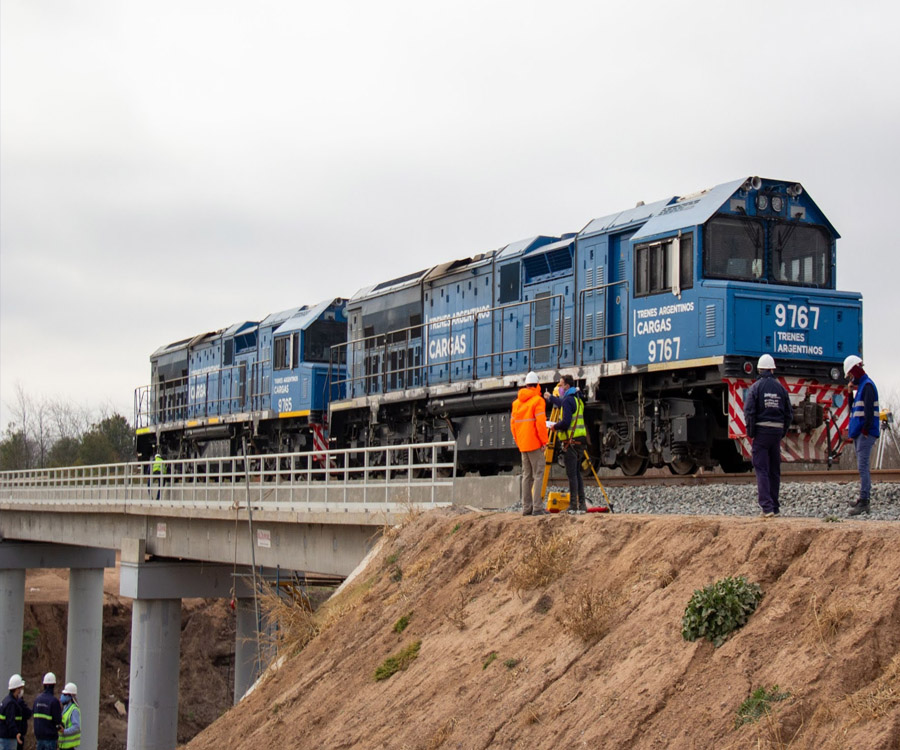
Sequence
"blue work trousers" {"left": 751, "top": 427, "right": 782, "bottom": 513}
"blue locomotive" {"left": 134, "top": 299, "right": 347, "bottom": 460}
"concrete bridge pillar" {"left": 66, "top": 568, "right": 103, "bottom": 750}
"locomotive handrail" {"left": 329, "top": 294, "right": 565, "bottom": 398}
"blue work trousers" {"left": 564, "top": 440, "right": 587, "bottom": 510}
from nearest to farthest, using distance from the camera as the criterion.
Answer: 1. "blue work trousers" {"left": 751, "top": 427, "right": 782, "bottom": 513}
2. "blue work trousers" {"left": 564, "top": 440, "right": 587, "bottom": 510}
3. "locomotive handrail" {"left": 329, "top": 294, "right": 565, "bottom": 398}
4. "blue locomotive" {"left": 134, "top": 299, "right": 347, "bottom": 460}
5. "concrete bridge pillar" {"left": 66, "top": 568, "right": 103, "bottom": 750}

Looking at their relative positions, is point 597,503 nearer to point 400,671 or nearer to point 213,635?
point 400,671

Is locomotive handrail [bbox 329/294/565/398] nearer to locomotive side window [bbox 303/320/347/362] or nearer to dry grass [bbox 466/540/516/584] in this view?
locomotive side window [bbox 303/320/347/362]

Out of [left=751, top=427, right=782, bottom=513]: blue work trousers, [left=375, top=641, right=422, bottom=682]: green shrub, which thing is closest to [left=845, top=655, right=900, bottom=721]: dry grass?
[left=751, top=427, right=782, bottom=513]: blue work trousers

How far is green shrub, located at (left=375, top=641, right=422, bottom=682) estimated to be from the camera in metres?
10.2

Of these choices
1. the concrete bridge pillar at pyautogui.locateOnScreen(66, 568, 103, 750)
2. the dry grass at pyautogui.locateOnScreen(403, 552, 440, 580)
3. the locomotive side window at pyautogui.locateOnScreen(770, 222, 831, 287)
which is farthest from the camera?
the concrete bridge pillar at pyautogui.locateOnScreen(66, 568, 103, 750)

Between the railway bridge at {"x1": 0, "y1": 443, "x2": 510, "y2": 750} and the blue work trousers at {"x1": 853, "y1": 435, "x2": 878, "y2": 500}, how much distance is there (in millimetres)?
4066

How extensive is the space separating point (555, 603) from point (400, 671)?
1655 millimetres

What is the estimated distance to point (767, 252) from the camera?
54.1ft

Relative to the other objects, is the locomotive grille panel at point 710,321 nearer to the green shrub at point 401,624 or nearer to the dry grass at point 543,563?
the dry grass at point 543,563

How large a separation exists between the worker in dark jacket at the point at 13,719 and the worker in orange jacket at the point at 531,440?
807cm

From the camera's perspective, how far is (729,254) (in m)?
16.2

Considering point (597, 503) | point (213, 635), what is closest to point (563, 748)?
point (597, 503)

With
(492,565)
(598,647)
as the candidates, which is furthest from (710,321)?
(598,647)

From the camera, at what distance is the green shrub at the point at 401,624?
1106 cm
